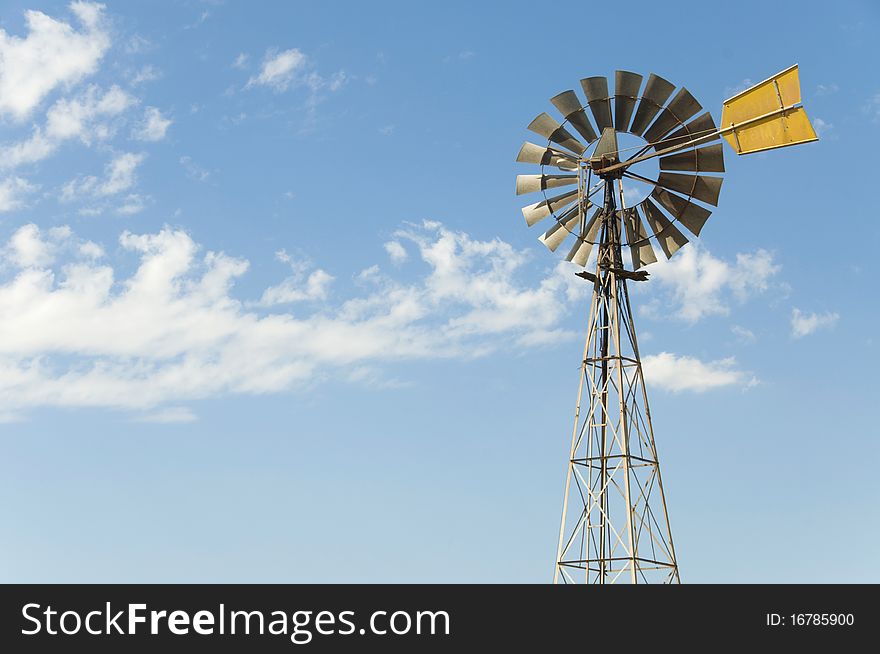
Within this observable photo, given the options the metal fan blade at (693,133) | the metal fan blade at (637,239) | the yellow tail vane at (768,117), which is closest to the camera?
the yellow tail vane at (768,117)

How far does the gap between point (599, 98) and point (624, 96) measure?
1.98ft

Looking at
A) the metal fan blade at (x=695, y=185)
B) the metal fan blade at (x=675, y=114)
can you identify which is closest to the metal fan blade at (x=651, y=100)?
the metal fan blade at (x=675, y=114)

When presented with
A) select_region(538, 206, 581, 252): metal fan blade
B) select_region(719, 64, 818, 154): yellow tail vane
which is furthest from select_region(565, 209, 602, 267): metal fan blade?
select_region(719, 64, 818, 154): yellow tail vane

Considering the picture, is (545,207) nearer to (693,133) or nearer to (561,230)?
(561,230)

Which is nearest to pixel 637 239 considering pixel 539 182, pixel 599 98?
pixel 539 182

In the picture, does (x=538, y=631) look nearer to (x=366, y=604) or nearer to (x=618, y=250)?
(x=366, y=604)

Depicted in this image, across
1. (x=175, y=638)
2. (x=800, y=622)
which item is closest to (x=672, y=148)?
(x=800, y=622)

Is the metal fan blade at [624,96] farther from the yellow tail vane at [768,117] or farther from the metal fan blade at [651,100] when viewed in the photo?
the yellow tail vane at [768,117]

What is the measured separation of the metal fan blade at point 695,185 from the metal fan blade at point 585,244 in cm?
182

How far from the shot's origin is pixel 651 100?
26.0 meters

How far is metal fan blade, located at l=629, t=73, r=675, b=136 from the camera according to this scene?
2589 cm

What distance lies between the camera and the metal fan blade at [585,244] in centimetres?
2727

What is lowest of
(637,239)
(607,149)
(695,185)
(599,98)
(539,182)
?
(637,239)

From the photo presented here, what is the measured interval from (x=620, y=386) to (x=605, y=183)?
5.19 m
